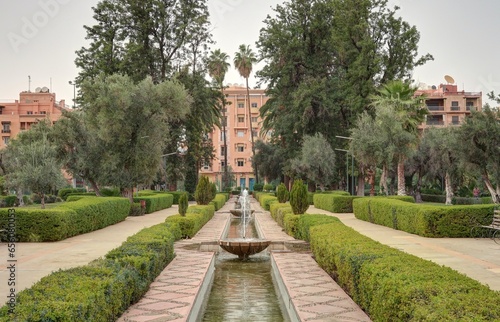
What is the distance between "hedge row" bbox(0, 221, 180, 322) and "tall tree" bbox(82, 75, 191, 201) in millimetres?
20892

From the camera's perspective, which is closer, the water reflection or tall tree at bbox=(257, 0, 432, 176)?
the water reflection

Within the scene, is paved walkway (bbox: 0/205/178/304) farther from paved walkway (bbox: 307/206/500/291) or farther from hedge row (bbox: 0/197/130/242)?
paved walkway (bbox: 307/206/500/291)

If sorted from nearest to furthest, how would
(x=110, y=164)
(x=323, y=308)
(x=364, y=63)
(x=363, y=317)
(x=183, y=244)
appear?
1. (x=363, y=317)
2. (x=323, y=308)
3. (x=183, y=244)
4. (x=110, y=164)
5. (x=364, y=63)

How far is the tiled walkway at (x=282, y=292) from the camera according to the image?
683 centimetres

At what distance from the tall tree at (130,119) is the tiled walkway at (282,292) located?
18.5m

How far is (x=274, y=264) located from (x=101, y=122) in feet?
66.9

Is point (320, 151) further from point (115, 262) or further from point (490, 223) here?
point (115, 262)

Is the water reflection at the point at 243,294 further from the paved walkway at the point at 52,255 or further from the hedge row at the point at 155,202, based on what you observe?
the hedge row at the point at 155,202

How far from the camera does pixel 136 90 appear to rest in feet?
99.6

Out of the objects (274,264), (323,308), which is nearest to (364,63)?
(274,264)

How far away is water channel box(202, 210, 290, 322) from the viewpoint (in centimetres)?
766

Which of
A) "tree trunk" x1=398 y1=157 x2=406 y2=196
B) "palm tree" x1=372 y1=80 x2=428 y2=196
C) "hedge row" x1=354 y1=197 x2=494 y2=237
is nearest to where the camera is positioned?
"hedge row" x1=354 y1=197 x2=494 y2=237

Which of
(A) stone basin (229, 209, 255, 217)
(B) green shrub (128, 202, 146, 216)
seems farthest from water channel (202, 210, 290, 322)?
(A) stone basin (229, 209, 255, 217)

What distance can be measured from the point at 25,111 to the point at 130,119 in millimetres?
57306
